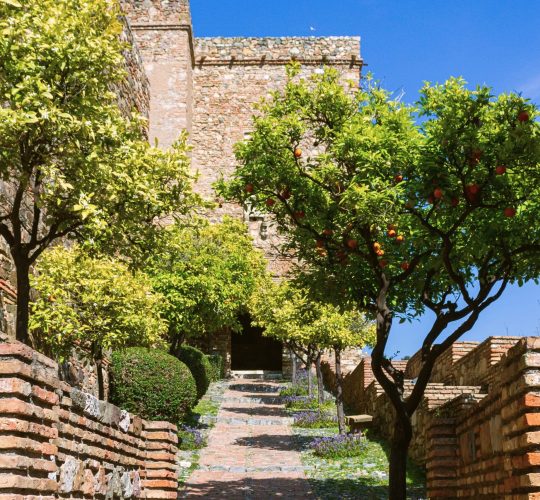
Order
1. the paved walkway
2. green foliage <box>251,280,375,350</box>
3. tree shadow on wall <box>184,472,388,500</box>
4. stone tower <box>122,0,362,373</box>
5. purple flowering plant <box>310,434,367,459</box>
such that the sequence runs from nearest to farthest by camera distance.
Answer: tree shadow on wall <box>184,472,388,500</box>, the paved walkway, purple flowering plant <box>310,434,367,459</box>, green foliage <box>251,280,375,350</box>, stone tower <box>122,0,362,373</box>

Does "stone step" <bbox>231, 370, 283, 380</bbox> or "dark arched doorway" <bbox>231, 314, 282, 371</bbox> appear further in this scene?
"dark arched doorway" <bbox>231, 314, 282, 371</bbox>

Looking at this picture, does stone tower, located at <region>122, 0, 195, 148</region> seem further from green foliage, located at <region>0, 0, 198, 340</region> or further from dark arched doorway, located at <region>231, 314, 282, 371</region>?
green foliage, located at <region>0, 0, 198, 340</region>

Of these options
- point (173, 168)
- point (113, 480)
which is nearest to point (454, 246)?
point (173, 168)

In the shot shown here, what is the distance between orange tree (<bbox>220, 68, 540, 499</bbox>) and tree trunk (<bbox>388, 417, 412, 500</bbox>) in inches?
0.5

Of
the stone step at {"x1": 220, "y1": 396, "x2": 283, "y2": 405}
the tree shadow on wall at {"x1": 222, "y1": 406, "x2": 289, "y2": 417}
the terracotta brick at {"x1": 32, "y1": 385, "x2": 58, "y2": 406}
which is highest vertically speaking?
the stone step at {"x1": 220, "y1": 396, "x2": 283, "y2": 405}

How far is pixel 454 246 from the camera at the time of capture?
9.45 m

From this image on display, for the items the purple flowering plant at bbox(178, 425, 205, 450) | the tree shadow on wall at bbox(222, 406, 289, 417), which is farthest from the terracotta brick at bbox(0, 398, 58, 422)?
the tree shadow on wall at bbox(222, 406, 289, 417)

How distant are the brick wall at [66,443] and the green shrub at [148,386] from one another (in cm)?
538

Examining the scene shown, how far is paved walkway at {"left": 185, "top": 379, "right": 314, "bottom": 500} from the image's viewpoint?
12016 millimetres

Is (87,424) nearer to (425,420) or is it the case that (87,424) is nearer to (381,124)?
(381,124)

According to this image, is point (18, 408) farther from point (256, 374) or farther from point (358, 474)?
point (256, 374)

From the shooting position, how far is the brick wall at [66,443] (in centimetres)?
485

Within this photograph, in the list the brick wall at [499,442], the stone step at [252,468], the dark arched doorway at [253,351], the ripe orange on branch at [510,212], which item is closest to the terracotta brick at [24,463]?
the brick wall at [499,442]

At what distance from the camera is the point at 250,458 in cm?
1505
